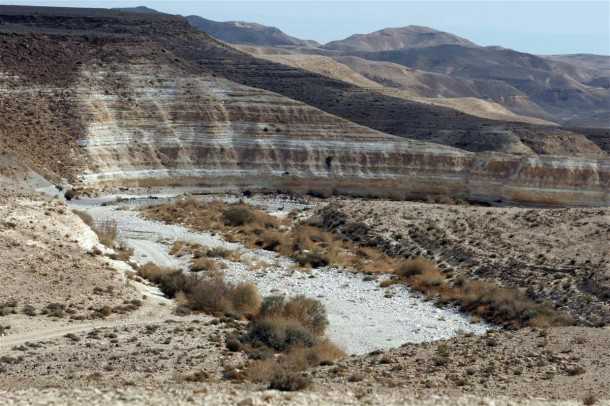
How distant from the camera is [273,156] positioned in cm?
5934

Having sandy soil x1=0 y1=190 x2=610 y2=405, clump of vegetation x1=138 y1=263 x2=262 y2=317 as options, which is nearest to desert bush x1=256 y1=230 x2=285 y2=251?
sandy soil x1=0 y1=190 x2=610 y2=405

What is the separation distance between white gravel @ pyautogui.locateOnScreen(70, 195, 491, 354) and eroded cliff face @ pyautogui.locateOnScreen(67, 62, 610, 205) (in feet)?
50.0

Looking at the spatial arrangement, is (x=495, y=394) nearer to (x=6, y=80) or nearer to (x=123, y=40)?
(x=6, y=80)

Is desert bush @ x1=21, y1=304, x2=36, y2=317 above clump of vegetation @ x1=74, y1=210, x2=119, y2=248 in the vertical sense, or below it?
above

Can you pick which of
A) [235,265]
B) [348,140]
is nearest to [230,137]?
[348,140]

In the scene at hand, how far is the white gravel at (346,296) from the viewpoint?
25.4 metres

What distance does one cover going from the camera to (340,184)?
57938 millimetres

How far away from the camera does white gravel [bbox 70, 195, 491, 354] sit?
83.5ft

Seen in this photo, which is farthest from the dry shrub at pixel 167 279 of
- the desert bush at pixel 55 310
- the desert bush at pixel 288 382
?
the desert bush at pixel 288 382

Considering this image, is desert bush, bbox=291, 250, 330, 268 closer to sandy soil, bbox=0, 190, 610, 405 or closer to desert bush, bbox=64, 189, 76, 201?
sandy soil, bbox=0, 190, 610, 405

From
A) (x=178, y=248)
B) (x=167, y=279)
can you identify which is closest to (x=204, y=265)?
(x=178, y=248)

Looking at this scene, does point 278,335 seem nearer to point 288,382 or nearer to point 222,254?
point 288,382

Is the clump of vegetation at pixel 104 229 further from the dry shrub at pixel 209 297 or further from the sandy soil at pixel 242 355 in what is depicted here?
the dry shrub at pixel 209 297

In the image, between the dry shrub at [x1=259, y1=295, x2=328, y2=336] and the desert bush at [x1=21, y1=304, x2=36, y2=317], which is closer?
the desert bush at [x1=21, y1=304, x2=36, y2=317]
